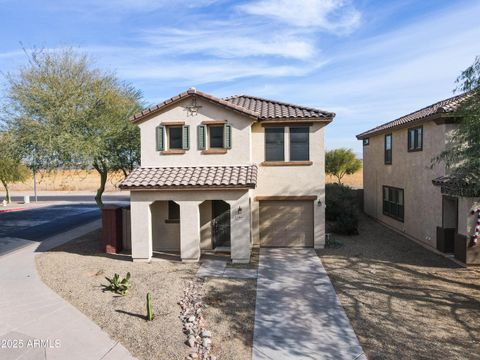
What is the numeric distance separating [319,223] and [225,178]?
514cm

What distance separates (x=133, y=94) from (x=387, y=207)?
56.0 feet

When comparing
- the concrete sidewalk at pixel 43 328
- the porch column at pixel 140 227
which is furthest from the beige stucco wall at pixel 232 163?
the concrete sidewalk at pixel 43 328

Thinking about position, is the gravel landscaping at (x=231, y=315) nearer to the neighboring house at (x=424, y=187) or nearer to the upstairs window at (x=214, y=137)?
the upstairs window at (x=214, y=137)

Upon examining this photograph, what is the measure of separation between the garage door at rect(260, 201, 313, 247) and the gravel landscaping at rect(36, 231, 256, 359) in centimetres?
436

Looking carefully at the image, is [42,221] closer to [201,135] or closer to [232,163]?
[201,135]

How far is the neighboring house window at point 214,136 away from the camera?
14.6 meters

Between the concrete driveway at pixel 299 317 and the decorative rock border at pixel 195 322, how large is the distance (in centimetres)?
108

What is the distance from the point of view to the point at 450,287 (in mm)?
10984

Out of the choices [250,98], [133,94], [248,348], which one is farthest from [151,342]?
[133,94]

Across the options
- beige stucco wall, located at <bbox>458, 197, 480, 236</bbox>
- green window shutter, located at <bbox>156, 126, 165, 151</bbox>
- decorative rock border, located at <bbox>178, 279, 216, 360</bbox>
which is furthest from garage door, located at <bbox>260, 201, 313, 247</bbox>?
beige stucco wall, located at <bbox>458, 197, 480, 236</bbox>

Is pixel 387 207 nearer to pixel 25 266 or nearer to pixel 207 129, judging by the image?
pixel 207 129

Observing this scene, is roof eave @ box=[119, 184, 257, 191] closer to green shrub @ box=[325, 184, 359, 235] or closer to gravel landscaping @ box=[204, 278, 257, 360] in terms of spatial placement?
gravel landscaping @ box=[204, 278, 257, 360]

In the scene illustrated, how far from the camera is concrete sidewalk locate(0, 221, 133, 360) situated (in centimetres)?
729

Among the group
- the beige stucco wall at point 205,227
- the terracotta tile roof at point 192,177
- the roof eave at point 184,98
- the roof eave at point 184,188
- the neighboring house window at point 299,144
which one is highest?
the roof eave at point 184,98
